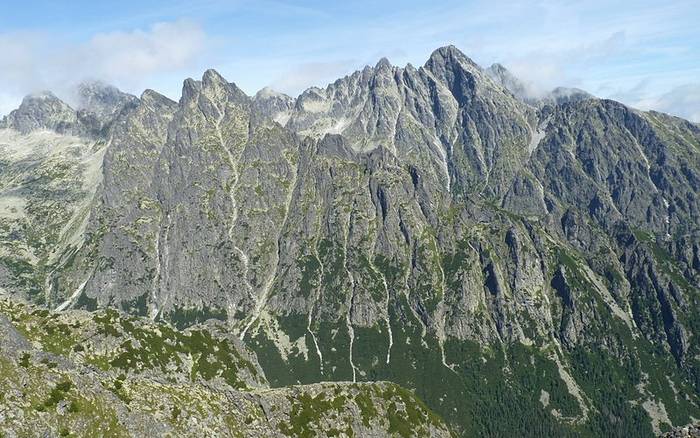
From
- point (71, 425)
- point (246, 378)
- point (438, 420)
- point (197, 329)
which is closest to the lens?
point (71, 425)

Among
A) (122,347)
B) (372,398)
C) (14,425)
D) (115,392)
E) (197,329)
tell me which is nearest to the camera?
(14,425)

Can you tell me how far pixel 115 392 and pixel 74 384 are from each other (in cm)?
633

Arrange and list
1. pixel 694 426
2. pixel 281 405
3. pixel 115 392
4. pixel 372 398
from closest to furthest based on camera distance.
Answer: pixel 694 426 < pixel 115 392 < pixel 281 405 < pixel 372 398

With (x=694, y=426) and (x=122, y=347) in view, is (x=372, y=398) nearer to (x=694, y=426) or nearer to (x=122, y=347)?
(x=122, y=347)

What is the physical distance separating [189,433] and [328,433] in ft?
109

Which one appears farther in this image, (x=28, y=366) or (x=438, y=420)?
(x=438, y=420)

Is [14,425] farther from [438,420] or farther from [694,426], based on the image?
[438,420]

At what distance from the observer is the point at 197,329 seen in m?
170

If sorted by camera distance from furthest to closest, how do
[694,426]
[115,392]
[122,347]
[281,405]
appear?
[122,347] → [281,405] → [115,392] → [694,426]

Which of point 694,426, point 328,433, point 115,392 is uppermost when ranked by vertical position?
point 694,426

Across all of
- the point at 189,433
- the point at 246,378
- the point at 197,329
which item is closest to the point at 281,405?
the point at 189,433

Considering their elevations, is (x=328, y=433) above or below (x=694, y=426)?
below

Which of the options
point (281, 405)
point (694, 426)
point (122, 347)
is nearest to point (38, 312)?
point (122, 347)

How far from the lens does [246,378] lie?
159 meters
